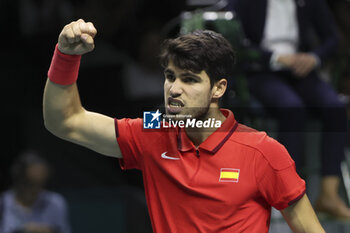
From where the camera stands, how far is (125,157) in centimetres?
213

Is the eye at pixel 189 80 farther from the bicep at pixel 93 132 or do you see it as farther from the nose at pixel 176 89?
the bicep at pixel 93 132

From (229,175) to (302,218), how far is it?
9.5 inches

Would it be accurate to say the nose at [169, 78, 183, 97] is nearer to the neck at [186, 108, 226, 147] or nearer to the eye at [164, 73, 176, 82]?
the eye at [164, 73, 176, 82]

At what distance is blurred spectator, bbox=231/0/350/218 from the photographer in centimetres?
343

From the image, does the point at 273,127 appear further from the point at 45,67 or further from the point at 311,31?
the point at 45,67

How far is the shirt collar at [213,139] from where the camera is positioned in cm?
210

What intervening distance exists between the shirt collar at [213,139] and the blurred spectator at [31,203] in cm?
245

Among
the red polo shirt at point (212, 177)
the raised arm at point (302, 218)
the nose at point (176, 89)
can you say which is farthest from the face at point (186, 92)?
the raised arm at point (302, 218)

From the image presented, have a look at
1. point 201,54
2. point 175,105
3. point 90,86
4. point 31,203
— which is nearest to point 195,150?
point 175,105

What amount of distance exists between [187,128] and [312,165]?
1.71 meters

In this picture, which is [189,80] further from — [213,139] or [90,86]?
[90,86]

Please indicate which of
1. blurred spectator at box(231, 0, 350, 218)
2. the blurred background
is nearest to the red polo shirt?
blurred spectator at box(231, 0, 350, 218)

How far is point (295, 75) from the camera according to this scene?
3578 millimetres

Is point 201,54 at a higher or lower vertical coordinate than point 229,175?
higher
